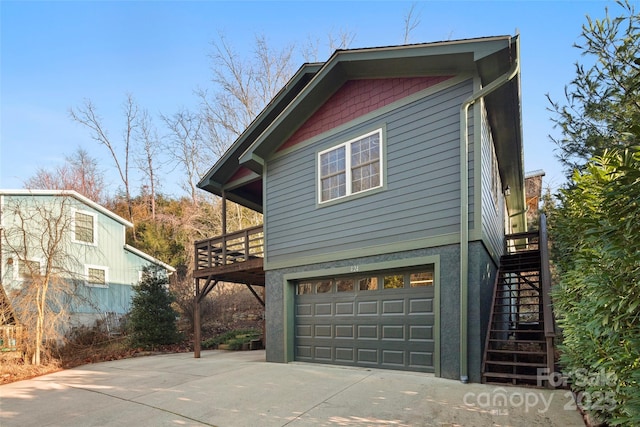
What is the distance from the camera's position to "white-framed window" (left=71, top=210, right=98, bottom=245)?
14.9 m

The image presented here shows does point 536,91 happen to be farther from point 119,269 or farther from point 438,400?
point 119,269

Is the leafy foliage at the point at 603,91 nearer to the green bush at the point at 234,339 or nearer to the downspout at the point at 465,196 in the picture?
the downspout at the point at 465,196

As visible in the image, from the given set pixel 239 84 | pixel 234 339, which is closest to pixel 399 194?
pixel 234 339

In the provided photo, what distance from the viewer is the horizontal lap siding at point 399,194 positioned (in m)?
6.38

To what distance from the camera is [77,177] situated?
84.0ft

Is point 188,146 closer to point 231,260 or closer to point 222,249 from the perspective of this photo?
point 231,260

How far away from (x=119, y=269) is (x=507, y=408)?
16.6 m


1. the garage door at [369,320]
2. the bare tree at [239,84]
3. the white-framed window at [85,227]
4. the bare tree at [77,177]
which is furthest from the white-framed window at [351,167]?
the bare tree at [77,177]

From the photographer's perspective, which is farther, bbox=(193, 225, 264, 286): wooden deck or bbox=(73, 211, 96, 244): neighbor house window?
bbox=(73, 211, 96, 244): neighbor house window

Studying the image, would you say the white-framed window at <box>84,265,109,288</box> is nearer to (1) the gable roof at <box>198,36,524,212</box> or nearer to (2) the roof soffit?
(1) the gable roof at <box>198,36,524,212</box>

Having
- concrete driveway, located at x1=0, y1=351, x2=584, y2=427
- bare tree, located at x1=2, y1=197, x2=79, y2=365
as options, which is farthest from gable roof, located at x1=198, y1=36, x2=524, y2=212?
concrete driveway, located at x1=0, y1=351, x2=584, y2=427

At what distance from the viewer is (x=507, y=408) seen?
14.8 ft

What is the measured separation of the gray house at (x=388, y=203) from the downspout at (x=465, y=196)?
0.06 feet

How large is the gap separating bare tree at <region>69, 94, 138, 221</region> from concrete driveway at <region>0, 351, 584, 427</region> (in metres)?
22.4
